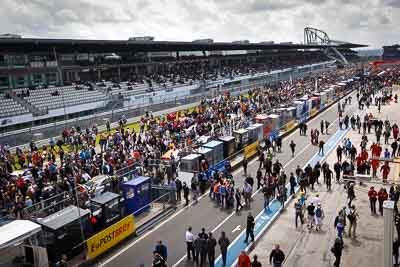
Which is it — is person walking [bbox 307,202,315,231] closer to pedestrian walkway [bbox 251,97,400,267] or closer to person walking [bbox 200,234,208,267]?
pedestrian walkway [bbox 251,97,400,267]

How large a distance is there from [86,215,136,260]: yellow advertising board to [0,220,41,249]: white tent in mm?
2064

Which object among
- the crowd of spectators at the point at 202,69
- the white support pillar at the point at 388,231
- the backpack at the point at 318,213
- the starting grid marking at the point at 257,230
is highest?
the crowd of spectators at the point at 202,69

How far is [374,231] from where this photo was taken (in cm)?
1484

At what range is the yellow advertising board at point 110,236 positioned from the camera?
13.7m

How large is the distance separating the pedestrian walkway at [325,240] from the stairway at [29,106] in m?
23.7

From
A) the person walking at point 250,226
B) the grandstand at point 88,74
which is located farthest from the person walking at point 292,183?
the grandstand at point 88,74

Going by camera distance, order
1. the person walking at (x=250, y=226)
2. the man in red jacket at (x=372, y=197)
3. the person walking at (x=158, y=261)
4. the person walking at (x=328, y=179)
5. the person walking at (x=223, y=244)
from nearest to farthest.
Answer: the person walking at (x=158, y=261) → the person walking at (x=223, y=244) → the person walking at (x=250, y=226) → the man in red jacket at (x=372, y=197) → the person walking at (x=328, y=179)

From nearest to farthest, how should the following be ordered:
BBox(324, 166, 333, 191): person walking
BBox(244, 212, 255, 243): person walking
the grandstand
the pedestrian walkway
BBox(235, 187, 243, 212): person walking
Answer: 1. the pedestrian walkway
2. BBox(244, 212, 255, 243): person walking
3. BBox(235, 187, 243, 212): person walking
4. BBox(324, 166, 333, 191): person walking
5. the grandstand

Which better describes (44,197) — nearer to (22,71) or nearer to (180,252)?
(180,252)

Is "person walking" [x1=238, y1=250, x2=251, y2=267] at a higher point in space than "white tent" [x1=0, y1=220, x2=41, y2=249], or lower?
lower

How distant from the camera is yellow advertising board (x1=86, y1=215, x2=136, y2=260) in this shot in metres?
13.7

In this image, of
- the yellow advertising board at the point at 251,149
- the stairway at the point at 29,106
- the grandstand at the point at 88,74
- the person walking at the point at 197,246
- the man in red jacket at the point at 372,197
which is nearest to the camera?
the person walking at the point at 197,246

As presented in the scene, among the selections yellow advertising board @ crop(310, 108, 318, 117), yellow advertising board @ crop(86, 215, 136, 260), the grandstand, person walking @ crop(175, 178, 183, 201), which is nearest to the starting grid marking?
yellow advertising board @ crop(86, 215, 136, 260)

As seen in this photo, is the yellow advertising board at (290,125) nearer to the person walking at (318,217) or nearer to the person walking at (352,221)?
the person walking at (318,217)
